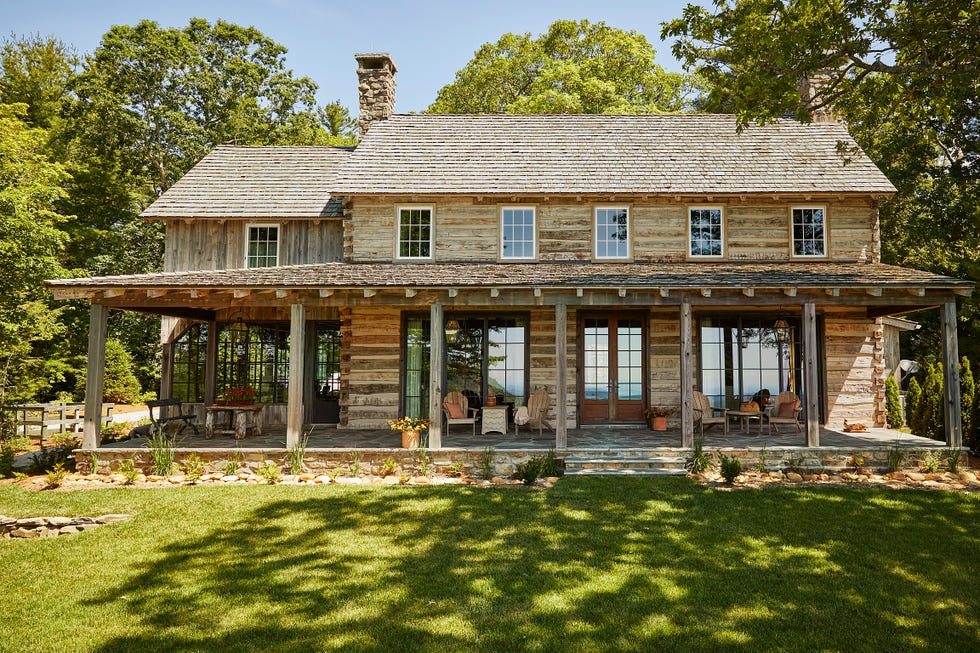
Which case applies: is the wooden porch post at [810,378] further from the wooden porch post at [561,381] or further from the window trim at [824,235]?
the wooden porch post at [561,381]

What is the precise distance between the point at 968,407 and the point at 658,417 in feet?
22.3

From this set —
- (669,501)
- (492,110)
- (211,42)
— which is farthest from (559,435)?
(211,42)

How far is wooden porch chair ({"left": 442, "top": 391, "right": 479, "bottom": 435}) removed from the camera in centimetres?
1183

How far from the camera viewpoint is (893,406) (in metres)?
15.1

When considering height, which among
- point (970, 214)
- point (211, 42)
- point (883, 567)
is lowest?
point (883, 567)

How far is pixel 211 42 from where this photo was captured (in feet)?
90.8

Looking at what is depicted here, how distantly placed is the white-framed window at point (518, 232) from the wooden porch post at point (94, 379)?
7664 mm

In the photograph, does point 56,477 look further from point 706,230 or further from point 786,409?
point 706,230

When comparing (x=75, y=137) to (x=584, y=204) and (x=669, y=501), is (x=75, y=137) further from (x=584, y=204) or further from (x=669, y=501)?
(x=669, y=501)

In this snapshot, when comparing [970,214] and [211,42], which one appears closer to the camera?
[970,214]

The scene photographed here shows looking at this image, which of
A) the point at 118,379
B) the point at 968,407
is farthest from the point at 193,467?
the point at 968,407

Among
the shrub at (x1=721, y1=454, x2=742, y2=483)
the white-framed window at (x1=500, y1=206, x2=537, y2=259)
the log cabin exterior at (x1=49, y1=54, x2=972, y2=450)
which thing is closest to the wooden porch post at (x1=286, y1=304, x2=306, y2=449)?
the log cabin exterior at (x1=49, y1=54, x2=972, y2=450)

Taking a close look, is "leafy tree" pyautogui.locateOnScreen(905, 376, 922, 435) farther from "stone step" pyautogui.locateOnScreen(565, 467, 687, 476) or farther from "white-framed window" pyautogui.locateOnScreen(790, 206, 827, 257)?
"stone step" pyautogui.locateOnScreen(565, 467, 687, 476)

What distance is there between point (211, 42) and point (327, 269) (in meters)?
22.0
